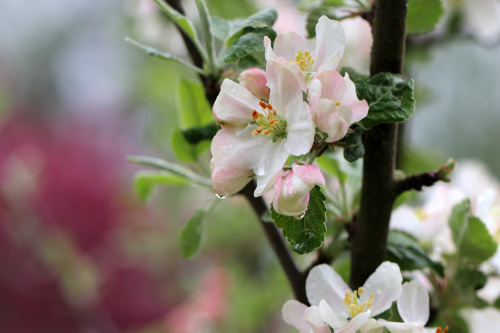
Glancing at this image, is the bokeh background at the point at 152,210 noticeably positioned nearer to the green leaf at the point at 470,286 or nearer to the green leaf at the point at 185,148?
the green leaf at the point at 185,148

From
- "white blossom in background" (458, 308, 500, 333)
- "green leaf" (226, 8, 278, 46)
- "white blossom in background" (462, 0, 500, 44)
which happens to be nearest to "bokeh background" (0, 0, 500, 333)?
"white blossom in background" (462, 0, 500, 44)

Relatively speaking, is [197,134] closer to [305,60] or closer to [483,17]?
[305,60]

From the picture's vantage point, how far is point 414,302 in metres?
0.30

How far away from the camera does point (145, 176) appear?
43 centimetres

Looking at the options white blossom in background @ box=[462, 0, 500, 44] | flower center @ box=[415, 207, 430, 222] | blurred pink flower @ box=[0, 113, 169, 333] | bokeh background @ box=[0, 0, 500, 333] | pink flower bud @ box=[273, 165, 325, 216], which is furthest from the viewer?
blurred pink flower @ box=[0, 113, 169, 333]

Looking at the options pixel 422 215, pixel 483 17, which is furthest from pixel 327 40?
pixel 483 17

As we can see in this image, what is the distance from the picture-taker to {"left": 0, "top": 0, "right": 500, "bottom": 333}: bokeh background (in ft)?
2.81

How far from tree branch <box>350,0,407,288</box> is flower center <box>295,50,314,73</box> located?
0.14ft

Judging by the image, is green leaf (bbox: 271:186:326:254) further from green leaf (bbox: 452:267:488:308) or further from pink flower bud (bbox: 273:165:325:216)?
green leaf (bbox: 452:267:488:308)

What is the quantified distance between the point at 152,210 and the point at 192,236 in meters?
1.44

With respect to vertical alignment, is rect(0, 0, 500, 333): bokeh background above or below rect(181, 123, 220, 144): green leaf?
below

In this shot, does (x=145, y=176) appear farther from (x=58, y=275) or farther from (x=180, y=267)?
(x=180, y=267)

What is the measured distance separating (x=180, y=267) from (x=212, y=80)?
4.65ft

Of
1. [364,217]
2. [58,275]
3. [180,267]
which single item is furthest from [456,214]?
[180,267]
